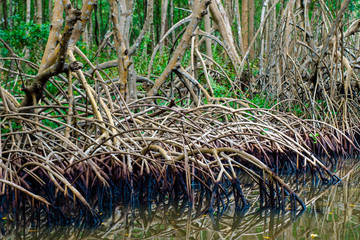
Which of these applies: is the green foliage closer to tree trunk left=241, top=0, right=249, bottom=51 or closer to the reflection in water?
the reflection in water

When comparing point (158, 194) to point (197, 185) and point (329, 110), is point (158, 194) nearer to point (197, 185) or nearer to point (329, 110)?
point (197, 185)

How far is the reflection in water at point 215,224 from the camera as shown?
8.84 feet

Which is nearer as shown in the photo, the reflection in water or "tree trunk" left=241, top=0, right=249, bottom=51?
the reflection in water

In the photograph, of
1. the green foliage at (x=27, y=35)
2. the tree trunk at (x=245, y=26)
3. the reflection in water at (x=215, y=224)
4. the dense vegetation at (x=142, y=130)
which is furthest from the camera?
the tree trunk at (x=245, y=26)

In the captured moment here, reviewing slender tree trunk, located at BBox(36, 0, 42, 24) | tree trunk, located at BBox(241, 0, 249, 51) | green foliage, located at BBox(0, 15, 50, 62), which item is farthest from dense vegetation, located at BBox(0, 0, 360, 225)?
slender tree trunk, located at BBox(36, 0, 42, 24)

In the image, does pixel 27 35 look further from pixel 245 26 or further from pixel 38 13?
pixel 245 26

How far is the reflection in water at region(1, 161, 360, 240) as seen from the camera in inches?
106

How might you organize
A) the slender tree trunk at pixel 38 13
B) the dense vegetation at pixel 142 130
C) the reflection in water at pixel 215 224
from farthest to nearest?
the slender tree trunk at pixel 38 13 < the dense vegetation at pixel 142 130 < the reflection in water at pixel 215 224

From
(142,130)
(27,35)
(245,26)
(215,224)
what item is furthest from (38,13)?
(215,224)

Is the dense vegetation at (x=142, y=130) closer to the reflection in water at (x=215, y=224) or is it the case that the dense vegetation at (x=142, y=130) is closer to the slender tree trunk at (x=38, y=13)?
the reflection in water at (x=215, y=224)

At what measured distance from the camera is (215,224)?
2932 millimetres

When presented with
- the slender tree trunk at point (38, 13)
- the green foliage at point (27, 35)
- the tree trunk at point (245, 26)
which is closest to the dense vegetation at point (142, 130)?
the green foliage at point (27, 35)

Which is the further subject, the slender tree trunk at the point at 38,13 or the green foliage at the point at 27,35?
the slender tree trunk at the point at 38,13

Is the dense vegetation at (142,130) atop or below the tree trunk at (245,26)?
below
